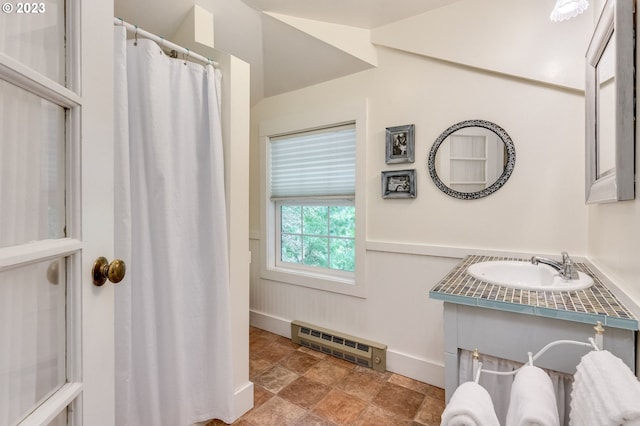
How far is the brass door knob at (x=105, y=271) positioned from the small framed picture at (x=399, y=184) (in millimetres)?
1665

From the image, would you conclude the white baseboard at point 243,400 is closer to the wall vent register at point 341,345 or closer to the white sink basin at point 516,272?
the wall vent register at point 341,345

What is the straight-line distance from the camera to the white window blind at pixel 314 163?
2312mm

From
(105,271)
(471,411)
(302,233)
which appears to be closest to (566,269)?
(471,411)

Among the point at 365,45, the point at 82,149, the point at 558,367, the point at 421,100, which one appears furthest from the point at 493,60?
the point at 82,149

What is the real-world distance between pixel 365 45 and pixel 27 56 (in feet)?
6.43

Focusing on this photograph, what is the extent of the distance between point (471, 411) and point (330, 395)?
4.42ft

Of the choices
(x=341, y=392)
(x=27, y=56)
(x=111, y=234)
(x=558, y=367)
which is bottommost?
(x=341, y=392)

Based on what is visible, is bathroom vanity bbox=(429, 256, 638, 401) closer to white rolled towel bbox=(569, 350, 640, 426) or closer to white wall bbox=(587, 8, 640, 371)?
white wall bbox=(587, 8, 640, 371)

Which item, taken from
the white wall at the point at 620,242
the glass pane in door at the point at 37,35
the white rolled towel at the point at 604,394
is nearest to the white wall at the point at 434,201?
the white wall at the point at 620,242

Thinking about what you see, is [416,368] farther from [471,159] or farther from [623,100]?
[623,100]

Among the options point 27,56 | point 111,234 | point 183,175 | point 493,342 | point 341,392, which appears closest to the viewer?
point 27,56

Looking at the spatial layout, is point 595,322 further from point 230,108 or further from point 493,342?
point 230,108

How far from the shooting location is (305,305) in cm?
248

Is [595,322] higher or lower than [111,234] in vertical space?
lower
